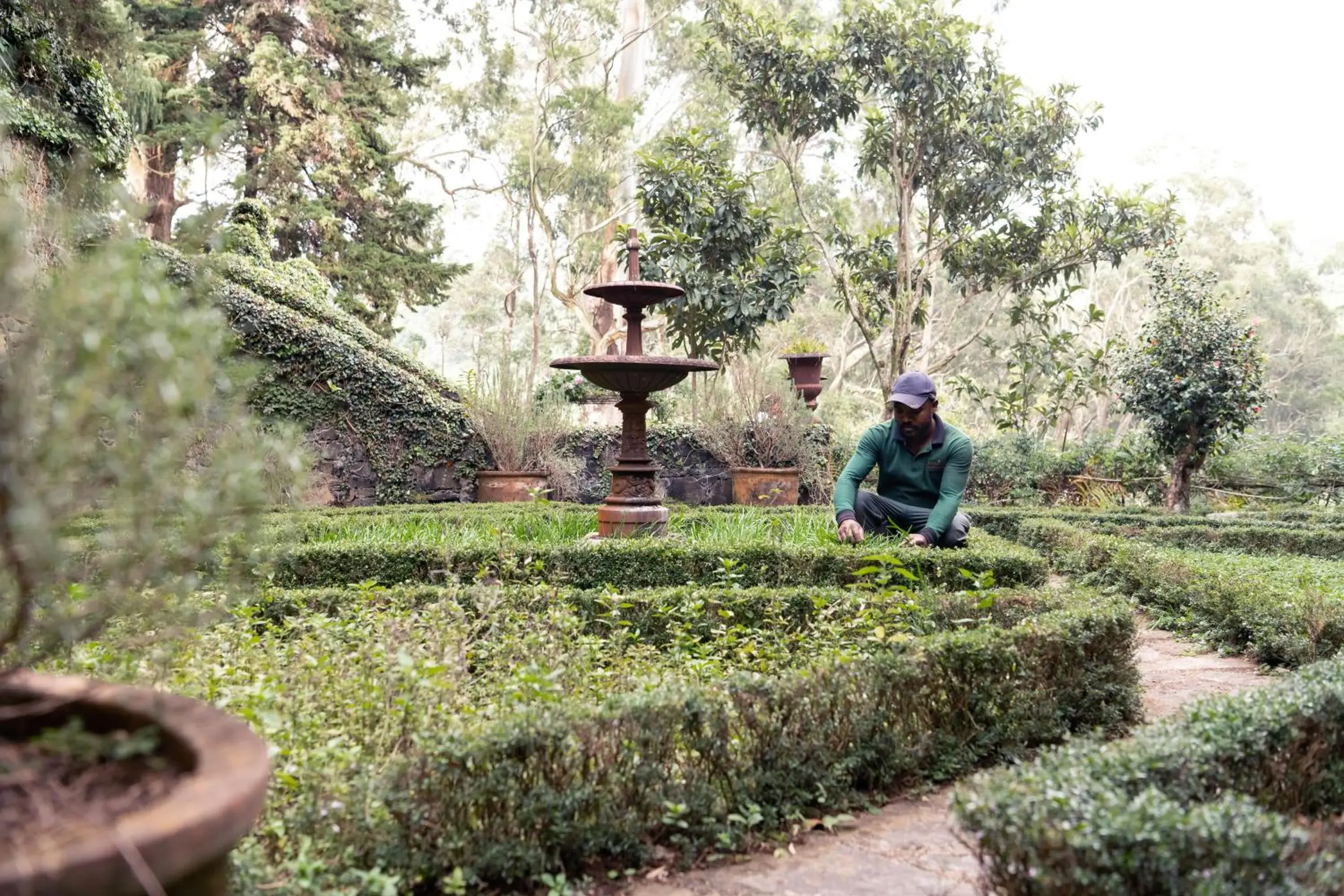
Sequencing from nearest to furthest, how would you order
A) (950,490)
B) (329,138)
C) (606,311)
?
(950,490) < (329,138) < (606,311)

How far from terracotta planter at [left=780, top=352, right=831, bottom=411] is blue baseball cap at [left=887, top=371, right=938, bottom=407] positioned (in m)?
7.61

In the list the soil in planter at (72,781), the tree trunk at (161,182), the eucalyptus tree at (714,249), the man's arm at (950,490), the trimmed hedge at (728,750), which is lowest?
the trimmed hedge at (728,750)

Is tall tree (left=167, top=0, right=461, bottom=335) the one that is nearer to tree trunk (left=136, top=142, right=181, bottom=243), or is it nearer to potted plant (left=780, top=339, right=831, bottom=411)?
tree trunk (left=136, top=142, right=181, bottom=243)

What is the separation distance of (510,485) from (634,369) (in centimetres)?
488

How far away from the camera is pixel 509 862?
6.92ft

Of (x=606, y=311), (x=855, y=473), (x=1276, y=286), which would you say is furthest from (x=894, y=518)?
(x=1276, y=286)

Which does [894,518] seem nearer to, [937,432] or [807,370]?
[937,432]

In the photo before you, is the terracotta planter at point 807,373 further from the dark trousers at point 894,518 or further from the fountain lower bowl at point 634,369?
the dark trousers at point 894,518

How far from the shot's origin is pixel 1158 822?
157 centimetres

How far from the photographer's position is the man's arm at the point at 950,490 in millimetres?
5074

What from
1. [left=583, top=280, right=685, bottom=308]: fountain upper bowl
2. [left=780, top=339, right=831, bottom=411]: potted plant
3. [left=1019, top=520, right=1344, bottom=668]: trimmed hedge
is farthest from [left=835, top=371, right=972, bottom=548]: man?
[left=780, top=339, right=831, bottom=411]: potted plant

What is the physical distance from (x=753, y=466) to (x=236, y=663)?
867cm

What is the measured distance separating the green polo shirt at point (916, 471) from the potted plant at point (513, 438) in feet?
19.1

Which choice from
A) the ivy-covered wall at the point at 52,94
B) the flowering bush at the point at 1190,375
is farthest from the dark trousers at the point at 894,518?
the ivy-covered wall at the point at 52,94
